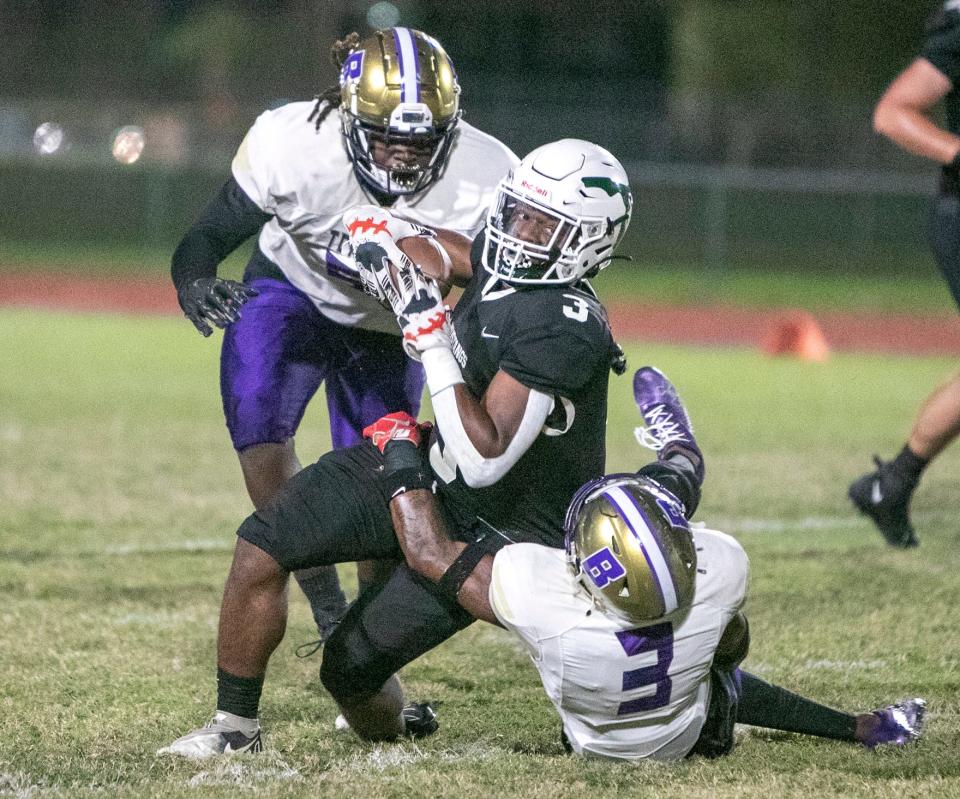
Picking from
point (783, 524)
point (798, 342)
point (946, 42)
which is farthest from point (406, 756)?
point (798, 342)

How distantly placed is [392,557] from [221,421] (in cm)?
536

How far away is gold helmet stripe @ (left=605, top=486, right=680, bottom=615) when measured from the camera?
3.20m

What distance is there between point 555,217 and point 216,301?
3.52 ft

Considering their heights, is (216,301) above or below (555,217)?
below

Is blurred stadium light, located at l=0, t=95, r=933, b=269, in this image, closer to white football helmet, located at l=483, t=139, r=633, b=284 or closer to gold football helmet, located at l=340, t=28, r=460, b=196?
gold football helmet, located at l=340, t=28, r=460, b=196

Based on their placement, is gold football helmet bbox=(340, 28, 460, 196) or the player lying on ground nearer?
the player lying on ground

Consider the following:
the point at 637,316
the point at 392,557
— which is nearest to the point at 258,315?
the point at 392,557

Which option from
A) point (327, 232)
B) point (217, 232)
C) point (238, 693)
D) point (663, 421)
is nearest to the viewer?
point (238, 693)

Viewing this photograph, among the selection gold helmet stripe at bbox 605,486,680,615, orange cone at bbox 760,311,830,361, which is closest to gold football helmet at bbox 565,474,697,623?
gold helmet stripe at bbox 605,486,680,615

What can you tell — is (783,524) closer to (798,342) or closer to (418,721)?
(418,721)

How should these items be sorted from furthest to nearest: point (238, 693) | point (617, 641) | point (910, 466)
A: point (910, 466), point (238, 693), point (617, 641)

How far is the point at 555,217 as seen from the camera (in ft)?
11.8

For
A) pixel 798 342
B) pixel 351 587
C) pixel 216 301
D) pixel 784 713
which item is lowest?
pixel 798 342

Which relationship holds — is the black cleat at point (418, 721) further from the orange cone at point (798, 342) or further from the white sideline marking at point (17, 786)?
the orange cone at point (798, 342)
